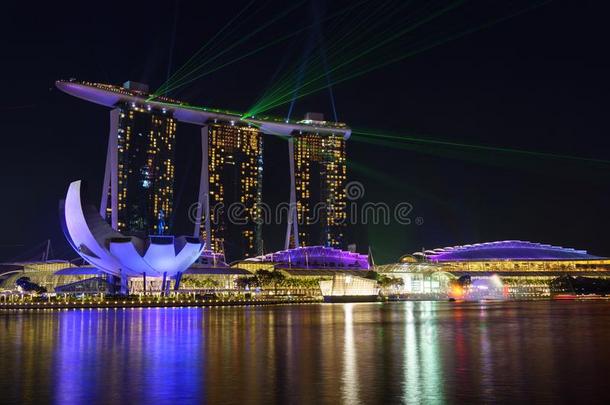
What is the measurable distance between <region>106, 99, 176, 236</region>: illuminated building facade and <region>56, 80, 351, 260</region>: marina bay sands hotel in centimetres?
17

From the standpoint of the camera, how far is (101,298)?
2808 inches

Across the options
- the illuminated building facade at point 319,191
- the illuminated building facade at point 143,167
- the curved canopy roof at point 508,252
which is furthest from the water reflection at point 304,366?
the illuminated building facade at point 319,191

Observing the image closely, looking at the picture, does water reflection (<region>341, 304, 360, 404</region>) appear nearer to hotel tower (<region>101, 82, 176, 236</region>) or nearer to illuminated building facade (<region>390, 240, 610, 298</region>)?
hotel tower (<region>101, 82, 176, 236</region>)

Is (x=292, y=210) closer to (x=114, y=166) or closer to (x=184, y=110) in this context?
(x=184, y=110)

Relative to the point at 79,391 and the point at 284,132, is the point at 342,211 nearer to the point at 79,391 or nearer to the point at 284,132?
the point at 284,132

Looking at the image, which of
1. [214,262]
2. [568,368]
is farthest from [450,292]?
[568,368]

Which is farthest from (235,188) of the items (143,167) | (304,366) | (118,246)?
(304,366)

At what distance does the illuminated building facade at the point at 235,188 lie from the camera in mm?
129500

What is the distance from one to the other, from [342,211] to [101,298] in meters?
80.1

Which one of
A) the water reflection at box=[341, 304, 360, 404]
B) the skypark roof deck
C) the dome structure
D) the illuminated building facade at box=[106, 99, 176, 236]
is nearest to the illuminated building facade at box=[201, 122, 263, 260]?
the skypark roof deck

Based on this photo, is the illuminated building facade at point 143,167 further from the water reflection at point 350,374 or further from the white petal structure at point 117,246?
the water reflection at point 350,374

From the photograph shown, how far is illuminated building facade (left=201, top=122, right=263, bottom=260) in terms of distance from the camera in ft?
425

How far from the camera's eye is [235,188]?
132 metres

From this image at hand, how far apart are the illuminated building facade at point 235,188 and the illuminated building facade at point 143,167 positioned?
29.0ft
